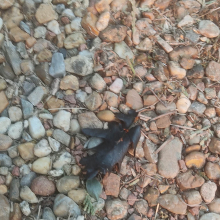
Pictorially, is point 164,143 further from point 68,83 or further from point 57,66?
point 57,66

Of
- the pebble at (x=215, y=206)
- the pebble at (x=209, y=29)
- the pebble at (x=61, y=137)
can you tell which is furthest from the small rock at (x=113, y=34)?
the pebble at (x=215, y=206)

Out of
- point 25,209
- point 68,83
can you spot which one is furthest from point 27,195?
point 68,83

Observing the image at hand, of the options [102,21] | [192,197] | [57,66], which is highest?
[102,21]

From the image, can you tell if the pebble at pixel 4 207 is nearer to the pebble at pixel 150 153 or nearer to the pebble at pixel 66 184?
the pebble at pixel 66 184

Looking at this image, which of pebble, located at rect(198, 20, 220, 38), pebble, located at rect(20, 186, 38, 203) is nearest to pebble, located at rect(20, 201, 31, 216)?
pebble, located at rect(20, 186, 38, 203)

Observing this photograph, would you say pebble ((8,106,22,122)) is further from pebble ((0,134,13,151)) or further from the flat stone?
the flat stone

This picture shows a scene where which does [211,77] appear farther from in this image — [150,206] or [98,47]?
[150,206]
